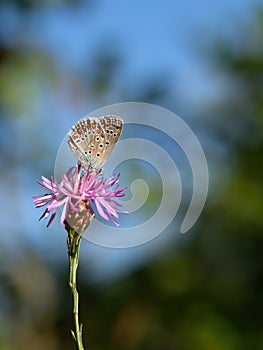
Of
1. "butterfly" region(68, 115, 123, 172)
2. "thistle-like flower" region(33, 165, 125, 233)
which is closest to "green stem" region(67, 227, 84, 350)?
"thistle-like flower" region(33, 165, 125, 233)

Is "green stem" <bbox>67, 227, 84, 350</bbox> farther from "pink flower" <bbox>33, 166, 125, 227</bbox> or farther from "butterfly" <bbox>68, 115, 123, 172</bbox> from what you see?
"butterfly" <bbox>68, 115, 123, 172</bbox>

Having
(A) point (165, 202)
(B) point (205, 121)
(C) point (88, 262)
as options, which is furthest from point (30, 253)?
(B) point (205, 121)

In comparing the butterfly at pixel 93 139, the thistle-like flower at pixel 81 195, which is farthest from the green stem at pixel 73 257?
the butterfly at pixel 93 139

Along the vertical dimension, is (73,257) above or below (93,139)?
below

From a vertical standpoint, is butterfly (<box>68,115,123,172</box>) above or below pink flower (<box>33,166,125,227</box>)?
above

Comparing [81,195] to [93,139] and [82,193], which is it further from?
[93,139]

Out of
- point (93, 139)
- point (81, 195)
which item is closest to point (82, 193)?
point (81, 195)

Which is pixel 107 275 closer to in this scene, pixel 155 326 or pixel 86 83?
pixel 155 326
